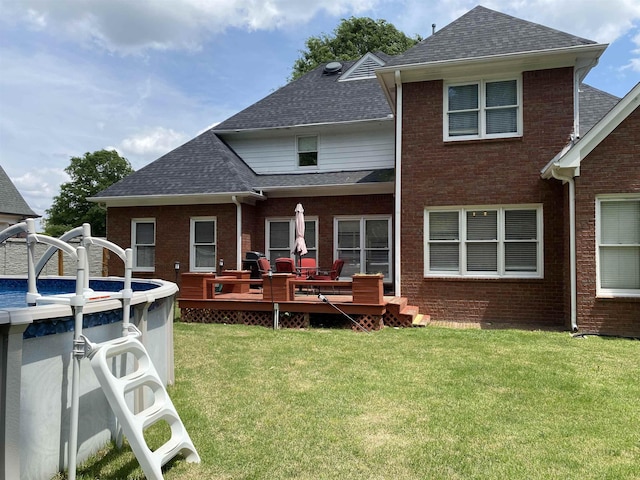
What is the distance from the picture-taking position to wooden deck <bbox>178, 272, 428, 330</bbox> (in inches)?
376

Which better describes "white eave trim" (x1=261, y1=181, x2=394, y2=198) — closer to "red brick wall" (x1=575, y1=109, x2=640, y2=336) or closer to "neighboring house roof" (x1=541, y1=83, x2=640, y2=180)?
"neighboring house roof" (x1=541, y1=83, x2=640, y2=180)

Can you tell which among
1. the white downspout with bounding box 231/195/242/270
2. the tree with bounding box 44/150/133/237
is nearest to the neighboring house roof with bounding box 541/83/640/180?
the white downspout with bounding box 231/195/242/270

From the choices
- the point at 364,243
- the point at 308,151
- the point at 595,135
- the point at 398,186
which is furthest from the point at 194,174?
the point at 595,135

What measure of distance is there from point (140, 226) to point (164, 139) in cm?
5065

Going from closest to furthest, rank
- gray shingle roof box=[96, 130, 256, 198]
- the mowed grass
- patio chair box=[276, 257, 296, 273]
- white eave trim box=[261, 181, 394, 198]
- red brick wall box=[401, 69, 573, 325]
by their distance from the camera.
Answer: the mowed grass
red brick wall box=[401, 69, 573, 325]
patio chair box=[276, 257, 296, 273]
white eave trim box=[261, 181, 394, 198]
gray shingle roof box=[96, 130, 256, 198]

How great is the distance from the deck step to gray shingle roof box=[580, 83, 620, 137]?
5978mm

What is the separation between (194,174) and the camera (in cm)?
1475

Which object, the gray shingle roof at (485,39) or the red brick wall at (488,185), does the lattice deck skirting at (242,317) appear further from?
the gray shingle roof at (485,39)

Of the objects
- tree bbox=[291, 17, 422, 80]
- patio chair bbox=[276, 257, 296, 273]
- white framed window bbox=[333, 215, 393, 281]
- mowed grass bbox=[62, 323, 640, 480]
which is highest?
tree bbox=[291, 17, 422, 80]

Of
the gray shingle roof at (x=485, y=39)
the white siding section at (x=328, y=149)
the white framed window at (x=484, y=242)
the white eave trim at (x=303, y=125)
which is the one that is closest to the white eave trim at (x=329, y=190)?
the white siding section at (x=328, y=149)

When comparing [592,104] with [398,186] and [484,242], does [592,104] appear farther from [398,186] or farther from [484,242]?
[398,186]

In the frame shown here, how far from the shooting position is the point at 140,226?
15.0 meters

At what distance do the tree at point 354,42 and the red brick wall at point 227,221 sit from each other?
81.3ft

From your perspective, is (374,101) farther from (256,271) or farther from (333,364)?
(333,364)
